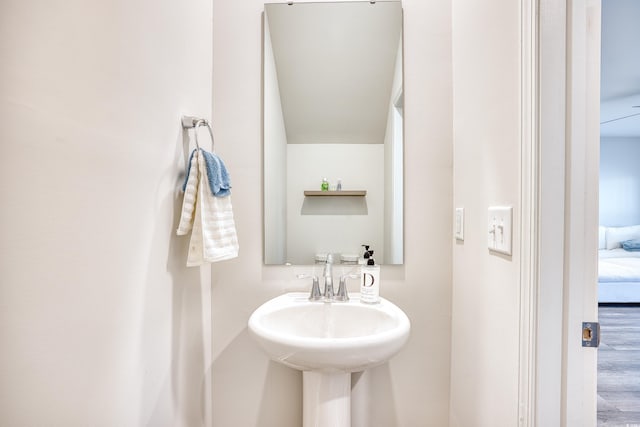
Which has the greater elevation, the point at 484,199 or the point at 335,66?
the point at 335,66

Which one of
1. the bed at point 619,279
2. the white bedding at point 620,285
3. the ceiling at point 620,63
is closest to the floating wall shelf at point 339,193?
the ceiling at point 620,63

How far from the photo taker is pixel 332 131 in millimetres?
1374

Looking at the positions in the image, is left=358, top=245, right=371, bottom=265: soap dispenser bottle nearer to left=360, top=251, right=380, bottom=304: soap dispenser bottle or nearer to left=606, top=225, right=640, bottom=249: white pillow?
left=360, top=251, right=380, bottom=304: soap dispenser bottle

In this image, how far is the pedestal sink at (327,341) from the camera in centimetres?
90

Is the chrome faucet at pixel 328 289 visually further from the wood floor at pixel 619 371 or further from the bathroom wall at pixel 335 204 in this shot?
the wood floor at pixel 619 371

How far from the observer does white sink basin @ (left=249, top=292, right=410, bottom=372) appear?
0.89 m

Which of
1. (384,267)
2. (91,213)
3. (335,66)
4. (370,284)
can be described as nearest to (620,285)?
(384,267)

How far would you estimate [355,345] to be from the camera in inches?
34.8

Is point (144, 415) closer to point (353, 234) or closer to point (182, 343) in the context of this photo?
point (182, 343)

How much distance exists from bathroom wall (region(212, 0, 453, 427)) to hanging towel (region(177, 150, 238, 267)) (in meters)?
0.27

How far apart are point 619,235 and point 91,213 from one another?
6.32 m

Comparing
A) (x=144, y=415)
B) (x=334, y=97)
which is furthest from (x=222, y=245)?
(x=334, y=97)

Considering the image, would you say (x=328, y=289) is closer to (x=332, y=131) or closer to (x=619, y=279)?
(x=332, y=131)

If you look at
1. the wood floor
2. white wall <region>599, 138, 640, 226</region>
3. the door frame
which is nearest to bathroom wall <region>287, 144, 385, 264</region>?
the door frame
